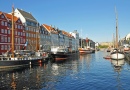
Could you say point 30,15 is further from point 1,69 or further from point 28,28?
point 1,69

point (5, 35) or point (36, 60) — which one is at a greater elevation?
point (5, 35)

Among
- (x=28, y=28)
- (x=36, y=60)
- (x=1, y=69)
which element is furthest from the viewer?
(x=28, y=28)

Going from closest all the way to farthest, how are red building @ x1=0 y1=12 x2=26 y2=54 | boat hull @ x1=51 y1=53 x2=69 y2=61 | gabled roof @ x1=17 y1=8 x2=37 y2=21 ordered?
1. red building @ x1=0 y1=12 x2=26 y2=54
2. boat hull @ x1=51 y1=53 x2=69 y2=61
3. gabled roof @ x1=17 y1=8 x2=37 y2=21

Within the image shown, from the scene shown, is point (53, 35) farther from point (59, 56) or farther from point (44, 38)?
point (59, 56)

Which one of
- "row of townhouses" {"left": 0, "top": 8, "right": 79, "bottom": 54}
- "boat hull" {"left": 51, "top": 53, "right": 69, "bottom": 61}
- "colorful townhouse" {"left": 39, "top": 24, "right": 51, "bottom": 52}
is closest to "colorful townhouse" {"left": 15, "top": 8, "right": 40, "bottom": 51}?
"row of townhouses" {"left": 0, "top": 8, "right": 79, "bottom": 54}

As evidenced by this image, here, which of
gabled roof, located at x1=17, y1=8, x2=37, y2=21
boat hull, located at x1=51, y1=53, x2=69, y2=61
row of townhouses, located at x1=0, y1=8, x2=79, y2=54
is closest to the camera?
row of townhouses, located at x1=0, y1=8, x2=79, y2=54

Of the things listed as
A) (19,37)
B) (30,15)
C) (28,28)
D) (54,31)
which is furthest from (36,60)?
(54,31)

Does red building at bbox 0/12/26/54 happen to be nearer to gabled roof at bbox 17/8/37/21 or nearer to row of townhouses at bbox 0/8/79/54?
row of townhouses at bbox 0/8/79/54

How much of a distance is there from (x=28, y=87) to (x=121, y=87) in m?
13.3

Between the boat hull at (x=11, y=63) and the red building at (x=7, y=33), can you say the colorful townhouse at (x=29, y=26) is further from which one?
the boat hull at (x=11, y=63)

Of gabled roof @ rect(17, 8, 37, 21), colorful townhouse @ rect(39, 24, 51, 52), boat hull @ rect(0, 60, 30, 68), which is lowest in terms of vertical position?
boat hull @ rect(0, 60, 30, 68)

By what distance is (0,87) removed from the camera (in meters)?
30.7

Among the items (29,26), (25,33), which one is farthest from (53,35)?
(25,33)

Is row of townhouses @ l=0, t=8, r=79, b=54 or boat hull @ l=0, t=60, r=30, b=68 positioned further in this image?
row of townhouses @ l=0, t=8, r=79, b=54
